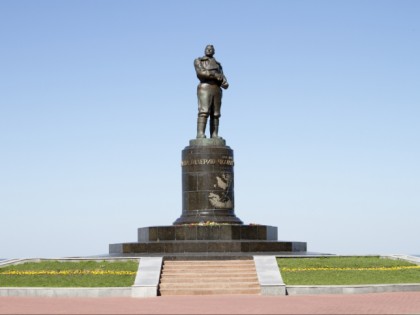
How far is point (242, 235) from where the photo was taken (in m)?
28.1

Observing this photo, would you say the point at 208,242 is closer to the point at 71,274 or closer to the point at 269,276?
the point at 269,276

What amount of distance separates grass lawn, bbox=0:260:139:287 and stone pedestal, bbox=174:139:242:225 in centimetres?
616

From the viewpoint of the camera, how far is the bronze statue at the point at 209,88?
30.5m

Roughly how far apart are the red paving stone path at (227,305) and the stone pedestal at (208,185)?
924 cm

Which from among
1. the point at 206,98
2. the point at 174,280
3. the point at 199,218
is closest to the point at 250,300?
the point at 174,280

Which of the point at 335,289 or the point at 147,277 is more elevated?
the point at 147,277

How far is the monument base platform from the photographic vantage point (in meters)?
26.2

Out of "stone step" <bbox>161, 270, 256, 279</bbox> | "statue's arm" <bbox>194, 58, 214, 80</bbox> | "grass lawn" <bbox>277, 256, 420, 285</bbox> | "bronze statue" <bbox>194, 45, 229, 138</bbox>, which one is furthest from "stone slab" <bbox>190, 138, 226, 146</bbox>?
"stone step" <bbox>161, 270, 256, 279</bbox>

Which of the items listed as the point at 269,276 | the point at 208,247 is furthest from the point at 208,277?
the point at 208,247

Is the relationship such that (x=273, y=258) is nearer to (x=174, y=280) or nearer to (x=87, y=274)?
(x=174, y=280)

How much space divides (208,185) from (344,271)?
7.93 m

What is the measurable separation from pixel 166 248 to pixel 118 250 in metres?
3.45

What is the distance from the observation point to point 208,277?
22.1m

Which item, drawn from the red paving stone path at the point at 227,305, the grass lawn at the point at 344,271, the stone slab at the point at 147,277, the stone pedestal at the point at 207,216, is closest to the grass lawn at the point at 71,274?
the stone slab at the point at 147,277
